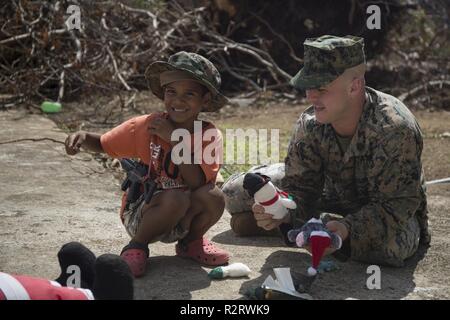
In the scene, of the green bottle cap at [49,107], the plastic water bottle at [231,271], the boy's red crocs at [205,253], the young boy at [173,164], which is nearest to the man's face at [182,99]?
the young boy at [173,164]

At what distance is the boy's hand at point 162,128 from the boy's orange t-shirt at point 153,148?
7 cm

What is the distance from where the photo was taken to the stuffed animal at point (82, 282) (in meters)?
2.63

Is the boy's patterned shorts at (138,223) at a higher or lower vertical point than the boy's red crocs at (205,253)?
higher

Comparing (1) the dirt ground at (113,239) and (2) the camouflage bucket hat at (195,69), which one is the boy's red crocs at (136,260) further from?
(2) the camouflage bucket hat at (195,69)

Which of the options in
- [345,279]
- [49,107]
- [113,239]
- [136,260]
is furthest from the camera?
[49,107]

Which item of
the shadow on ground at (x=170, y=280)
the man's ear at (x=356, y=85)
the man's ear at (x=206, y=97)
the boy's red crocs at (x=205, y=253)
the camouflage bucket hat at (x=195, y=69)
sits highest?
the camouflage bucket hat at (x=195, y=69)

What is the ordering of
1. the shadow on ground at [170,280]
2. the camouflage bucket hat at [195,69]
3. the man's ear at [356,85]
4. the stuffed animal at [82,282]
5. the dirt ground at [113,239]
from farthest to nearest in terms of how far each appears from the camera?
the man's ear at [356,85] < the camouflage bucket hat at [195,69] < the dirt ground at [113,239] < the shadow on ground at [170,280] < the stuffed animal at [82,282]

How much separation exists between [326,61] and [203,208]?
0.87 m

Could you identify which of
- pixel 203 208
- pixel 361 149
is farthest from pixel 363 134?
pixel 203 208

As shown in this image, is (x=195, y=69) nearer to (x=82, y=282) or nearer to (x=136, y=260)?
(x=136, y=260)

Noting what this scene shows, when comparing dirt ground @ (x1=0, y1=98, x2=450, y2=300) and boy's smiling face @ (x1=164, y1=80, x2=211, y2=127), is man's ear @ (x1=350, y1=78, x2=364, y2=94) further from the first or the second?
dirt ground @ (x1=0, y1=98, x2=450, y2=300)

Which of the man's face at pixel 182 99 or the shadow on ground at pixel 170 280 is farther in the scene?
the man's face at pixel 182 99

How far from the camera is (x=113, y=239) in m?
4.00
